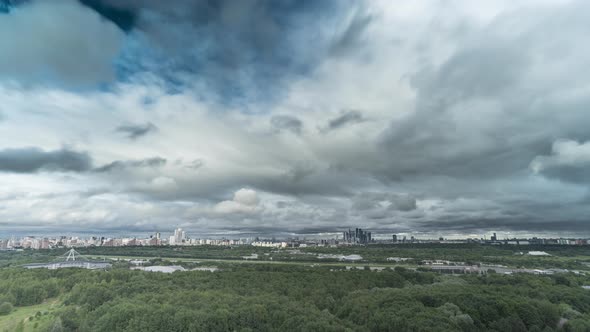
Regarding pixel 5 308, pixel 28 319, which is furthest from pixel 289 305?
pixel 5 308

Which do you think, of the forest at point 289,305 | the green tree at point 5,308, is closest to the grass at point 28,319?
the forest at point 289,305

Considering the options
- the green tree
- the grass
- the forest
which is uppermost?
the forest

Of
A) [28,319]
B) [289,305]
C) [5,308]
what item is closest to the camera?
[289,305]

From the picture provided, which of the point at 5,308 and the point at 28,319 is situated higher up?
the point at 5,308

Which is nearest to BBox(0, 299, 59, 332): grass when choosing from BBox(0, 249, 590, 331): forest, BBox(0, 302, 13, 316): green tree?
BBox(0, 249, 590, 331): forest

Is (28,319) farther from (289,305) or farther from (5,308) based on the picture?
(289,305)

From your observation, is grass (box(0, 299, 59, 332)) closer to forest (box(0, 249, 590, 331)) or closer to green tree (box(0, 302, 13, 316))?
forest (box(0, 249, 590, 331))
